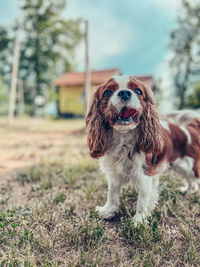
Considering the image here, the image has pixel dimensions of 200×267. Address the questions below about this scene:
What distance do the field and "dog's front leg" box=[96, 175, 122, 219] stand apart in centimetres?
7

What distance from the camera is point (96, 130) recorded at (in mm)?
2324

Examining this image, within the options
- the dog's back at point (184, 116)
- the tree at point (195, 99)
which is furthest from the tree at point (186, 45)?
the dog's back at point (184, 116)

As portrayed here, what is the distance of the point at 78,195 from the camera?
123 inches

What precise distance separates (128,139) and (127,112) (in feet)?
1.20

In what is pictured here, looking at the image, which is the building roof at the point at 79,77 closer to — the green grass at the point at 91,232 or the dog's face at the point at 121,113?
the green grass at the point at 91,232

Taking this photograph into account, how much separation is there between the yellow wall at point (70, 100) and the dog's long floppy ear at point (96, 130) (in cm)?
2141

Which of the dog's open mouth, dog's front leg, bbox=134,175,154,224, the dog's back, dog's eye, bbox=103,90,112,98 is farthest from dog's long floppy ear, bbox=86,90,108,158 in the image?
the dog's back

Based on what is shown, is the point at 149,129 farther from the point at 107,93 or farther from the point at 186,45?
the point at 186,45

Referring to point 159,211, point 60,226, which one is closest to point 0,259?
point 60,226

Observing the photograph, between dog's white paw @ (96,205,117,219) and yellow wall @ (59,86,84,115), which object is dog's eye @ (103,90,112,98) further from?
yellow wall @ (59,86,84,115)

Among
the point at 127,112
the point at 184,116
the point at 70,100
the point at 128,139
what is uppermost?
the point at 70,100

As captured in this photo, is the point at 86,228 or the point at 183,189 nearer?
the point at 86,228

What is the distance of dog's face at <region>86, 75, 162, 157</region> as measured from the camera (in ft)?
6.60

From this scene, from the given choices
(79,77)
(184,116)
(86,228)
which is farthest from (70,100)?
(86,228)
